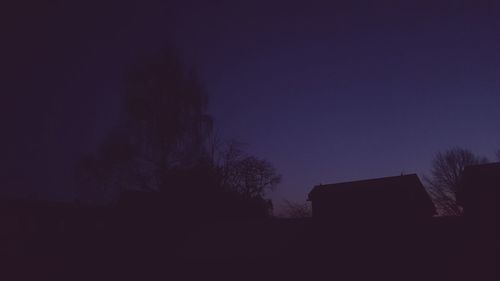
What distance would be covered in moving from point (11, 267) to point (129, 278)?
23.8ft

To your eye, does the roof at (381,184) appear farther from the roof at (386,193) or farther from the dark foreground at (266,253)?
the dark foreground at (266,253)

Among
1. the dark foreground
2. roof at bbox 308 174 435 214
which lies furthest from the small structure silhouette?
the dark foreground

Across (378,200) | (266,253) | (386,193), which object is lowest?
(266,253)

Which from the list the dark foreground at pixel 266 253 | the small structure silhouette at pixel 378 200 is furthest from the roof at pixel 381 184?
the dark foreground at pixel 266 253

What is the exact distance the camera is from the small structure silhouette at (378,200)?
93.3 ft

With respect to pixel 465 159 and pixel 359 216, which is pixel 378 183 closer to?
pixel 359 216

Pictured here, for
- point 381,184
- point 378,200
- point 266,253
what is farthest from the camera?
point 381,184

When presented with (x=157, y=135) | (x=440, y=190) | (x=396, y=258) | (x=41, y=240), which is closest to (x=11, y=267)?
(x=41, y=240)

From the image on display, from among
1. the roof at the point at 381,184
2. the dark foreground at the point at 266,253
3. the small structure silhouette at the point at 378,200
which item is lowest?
the dark foreground at the point at 266,253

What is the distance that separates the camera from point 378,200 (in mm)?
28938

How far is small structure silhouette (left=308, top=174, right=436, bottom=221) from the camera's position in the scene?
2844cm

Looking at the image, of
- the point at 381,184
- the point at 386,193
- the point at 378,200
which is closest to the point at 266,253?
the point at 378,200

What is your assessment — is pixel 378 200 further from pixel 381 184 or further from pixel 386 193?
pixel 381 184

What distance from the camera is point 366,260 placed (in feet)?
67.5
